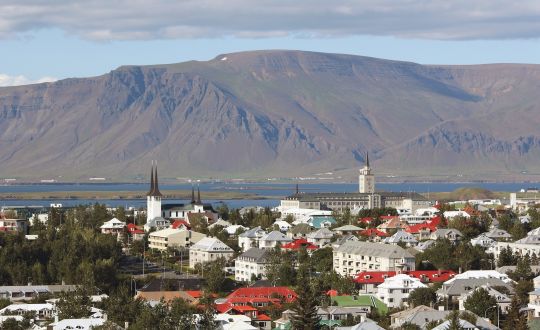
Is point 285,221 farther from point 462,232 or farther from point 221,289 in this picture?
point 221,289

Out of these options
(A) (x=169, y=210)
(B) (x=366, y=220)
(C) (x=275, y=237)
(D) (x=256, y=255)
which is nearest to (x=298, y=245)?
(C) (x=275, y=237)

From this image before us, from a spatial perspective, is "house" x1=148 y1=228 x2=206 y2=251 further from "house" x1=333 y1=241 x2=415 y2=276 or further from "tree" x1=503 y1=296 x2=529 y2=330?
"tree" x1=503 y1=296 x2=529 y2=330

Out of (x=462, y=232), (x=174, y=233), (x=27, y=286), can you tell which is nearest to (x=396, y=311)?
(x=27, y=286)

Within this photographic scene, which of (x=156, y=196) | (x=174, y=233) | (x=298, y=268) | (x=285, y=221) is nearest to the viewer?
(x=298, y=268)

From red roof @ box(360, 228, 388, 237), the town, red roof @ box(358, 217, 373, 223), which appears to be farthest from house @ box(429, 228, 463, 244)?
red roof @ box(358, 217, 373, 223)

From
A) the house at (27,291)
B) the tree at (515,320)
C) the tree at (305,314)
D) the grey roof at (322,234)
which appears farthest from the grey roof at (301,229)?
the tree at (305,314)

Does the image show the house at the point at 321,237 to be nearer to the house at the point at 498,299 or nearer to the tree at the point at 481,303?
the house at the point at 498,299
